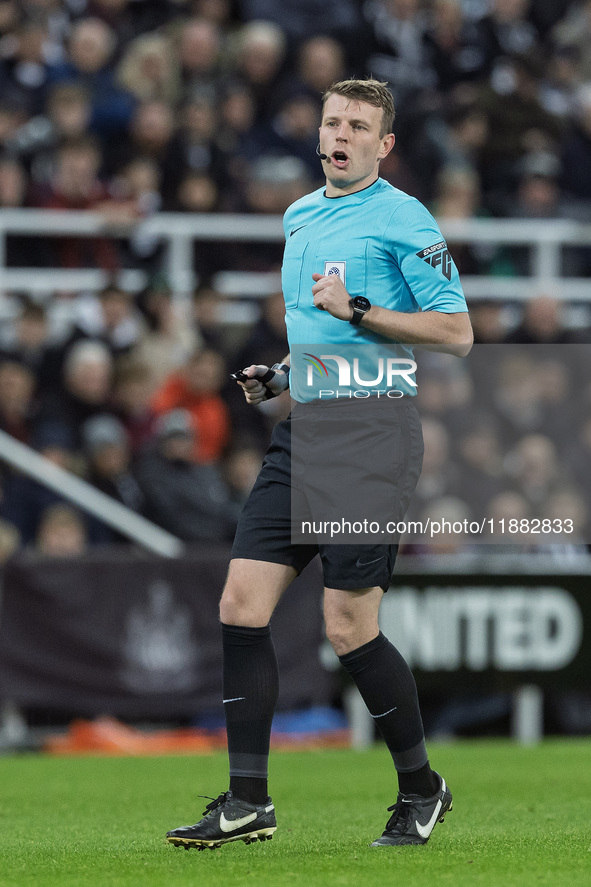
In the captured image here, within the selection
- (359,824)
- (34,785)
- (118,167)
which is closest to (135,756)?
(34,785)

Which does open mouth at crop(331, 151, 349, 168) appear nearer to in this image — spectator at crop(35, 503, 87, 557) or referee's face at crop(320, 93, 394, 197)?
referee's face at crop(320, 93, 394, 197)

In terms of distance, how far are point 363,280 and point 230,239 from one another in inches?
287

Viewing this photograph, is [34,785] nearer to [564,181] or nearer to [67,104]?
[67,104]

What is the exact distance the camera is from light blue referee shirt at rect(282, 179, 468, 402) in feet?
14.4

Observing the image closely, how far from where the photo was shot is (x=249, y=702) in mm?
4465

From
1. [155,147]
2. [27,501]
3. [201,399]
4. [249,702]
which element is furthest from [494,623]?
[249,702]

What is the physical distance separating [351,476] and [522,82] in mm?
9939

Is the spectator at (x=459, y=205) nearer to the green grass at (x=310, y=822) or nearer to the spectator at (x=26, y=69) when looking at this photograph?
the spectator at (x=26, y=69)

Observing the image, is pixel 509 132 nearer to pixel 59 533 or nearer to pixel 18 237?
pixel 18 237

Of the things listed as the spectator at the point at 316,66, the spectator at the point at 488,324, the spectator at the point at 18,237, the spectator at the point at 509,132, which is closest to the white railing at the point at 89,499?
the spectator at the point at 18,237

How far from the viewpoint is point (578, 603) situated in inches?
376

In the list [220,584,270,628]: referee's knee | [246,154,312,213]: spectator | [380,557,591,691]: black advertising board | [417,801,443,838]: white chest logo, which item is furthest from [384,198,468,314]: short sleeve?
[246,154,312,213]: spectator

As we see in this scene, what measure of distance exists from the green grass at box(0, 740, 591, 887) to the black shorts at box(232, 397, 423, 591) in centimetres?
84

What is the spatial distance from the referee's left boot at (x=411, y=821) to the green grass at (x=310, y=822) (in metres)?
0.06
